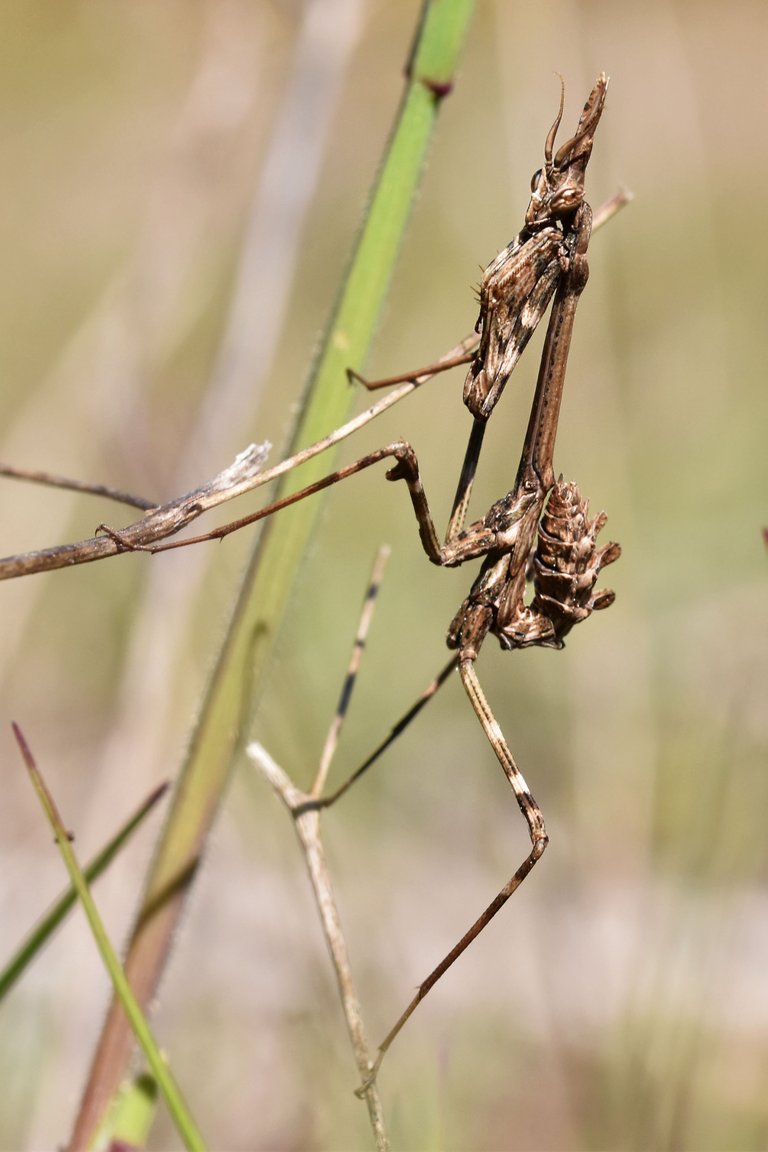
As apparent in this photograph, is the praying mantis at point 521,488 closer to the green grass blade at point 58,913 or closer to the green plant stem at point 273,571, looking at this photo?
the green plant stem at point 273,571

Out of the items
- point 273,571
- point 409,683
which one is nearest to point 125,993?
point 273,571

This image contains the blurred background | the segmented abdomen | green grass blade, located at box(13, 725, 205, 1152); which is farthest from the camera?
the blurred background

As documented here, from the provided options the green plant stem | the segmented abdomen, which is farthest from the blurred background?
the segmented abdomen

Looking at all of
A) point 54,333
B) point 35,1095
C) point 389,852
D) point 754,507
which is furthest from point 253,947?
point 54,333

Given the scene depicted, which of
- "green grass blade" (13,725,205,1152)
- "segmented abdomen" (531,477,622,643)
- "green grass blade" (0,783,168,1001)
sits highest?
"segmented abdomen" (531,477,622,643)

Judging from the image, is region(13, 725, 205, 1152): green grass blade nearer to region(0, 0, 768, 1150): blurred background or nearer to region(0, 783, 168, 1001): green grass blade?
region(0, 783, 168, 1001): green grass blade

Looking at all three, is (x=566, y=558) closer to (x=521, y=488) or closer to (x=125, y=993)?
(x=521, y=488)
